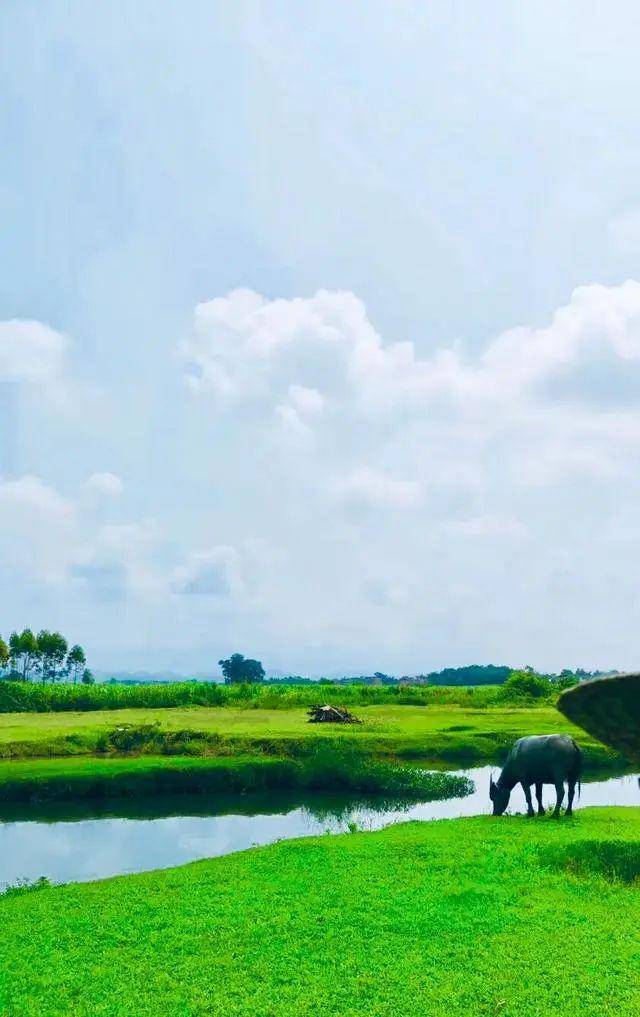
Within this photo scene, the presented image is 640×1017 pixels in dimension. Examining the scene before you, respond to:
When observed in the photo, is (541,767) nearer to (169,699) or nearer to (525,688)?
(169,699)

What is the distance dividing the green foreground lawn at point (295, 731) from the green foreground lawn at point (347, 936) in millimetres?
16648

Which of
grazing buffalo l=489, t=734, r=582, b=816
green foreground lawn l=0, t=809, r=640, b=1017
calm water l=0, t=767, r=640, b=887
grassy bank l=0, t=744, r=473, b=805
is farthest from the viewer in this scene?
grassy bank l=0, t=744, r=473, b=805

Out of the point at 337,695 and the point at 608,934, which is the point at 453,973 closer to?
the point at 608,934

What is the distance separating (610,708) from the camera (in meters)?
5.40

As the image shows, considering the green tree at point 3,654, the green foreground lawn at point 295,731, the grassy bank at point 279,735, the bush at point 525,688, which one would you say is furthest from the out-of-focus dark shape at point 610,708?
the green tree at point 3,654

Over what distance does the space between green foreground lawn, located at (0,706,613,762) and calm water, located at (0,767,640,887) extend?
215 inches

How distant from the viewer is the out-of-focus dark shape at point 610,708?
17.1 ft

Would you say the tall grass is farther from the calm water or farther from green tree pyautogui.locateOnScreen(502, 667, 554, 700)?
the calm water

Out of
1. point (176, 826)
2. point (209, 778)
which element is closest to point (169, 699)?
point (209, 778)

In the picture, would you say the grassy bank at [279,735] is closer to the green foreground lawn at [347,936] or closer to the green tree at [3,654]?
the green foreground lawn at [347,936]

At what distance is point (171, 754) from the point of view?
26.5 meters

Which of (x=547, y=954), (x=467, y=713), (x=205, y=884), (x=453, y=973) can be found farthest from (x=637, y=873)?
(x=467, y=713)

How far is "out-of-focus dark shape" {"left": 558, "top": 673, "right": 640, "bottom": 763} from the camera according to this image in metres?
5.22

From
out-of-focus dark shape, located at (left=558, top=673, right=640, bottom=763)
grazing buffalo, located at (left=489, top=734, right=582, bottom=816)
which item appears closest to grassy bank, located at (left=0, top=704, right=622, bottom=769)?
grazing buffalo, located at (left=489, top=734, right=582, bottom=816)
